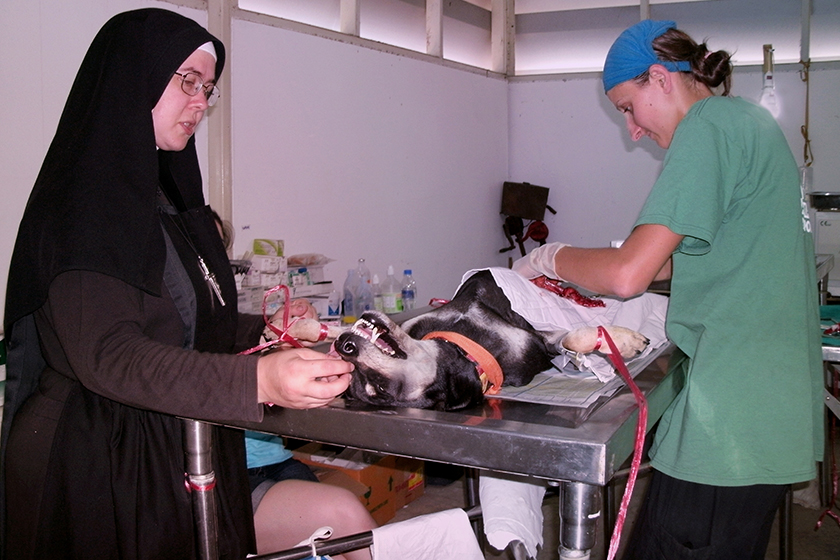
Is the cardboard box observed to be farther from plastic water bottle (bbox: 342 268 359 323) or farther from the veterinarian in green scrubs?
the veterinarian in green scrubs

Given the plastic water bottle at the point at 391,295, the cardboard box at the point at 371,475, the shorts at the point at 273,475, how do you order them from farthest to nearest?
1. the plastic water bottle at the point at 391,295
2. the cardboard box at the point at 371,475
3. the shorts at the point at 273,475

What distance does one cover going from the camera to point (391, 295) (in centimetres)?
401

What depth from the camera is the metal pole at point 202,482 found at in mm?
1354

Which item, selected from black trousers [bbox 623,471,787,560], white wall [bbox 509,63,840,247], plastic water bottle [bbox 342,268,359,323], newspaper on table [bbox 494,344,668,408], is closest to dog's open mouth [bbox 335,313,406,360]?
newspaper on table [bbox 494,344,668,408]

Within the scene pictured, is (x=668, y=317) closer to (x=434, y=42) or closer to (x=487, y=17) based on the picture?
(x=434, y=42)

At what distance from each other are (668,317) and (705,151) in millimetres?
369

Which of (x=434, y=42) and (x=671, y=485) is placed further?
(x=434, y=42)

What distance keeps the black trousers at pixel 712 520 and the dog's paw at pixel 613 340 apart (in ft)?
1.01

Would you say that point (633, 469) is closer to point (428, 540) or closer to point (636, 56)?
point (428, 540)

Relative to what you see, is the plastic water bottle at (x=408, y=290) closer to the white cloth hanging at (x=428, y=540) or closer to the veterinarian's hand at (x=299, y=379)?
the white cloth hanging at (x=428, y=540)

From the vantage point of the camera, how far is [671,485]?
4.57ft

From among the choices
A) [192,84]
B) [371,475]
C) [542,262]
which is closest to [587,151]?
[371,475]

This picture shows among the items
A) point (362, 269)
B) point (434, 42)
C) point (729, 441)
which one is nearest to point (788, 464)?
point (729, 441)

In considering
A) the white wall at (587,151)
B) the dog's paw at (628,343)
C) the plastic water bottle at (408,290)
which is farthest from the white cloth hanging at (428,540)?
the white wall at (587,151)
